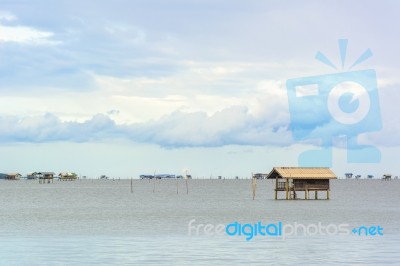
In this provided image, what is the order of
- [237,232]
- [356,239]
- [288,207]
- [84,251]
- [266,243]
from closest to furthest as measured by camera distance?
[84,251]
[266,243]
[356,239]
[237,232]
[288,207]

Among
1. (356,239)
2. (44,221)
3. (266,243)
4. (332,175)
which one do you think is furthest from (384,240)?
(332,175)

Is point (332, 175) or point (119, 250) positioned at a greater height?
point (332, 175)

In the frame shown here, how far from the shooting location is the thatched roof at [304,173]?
71.1 m

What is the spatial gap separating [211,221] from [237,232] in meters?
12.6

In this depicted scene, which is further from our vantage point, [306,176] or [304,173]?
[304,173]

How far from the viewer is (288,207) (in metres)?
70.1

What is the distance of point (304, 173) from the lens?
71875 mm

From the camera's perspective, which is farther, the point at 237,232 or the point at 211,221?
the point at 211,221

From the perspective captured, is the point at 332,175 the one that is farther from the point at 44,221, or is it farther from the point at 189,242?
the point at 189,242

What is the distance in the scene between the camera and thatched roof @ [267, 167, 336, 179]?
71125 millimetres

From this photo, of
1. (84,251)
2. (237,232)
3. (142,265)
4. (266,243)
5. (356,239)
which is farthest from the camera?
(237,232)

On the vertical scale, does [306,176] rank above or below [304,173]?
below

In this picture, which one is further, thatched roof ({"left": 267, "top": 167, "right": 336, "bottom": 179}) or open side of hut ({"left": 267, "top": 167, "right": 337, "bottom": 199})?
open side of hut ({"left": 267, "top": 167, "right": 337, "bottom": 199})

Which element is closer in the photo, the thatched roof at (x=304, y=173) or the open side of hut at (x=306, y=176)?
the thatched roof at (x=304, y=173)
